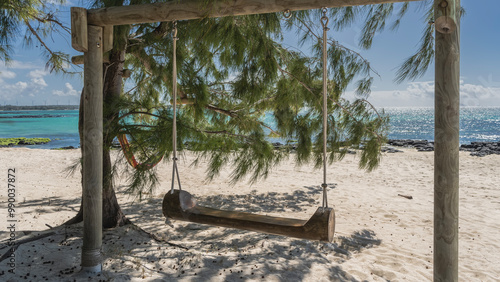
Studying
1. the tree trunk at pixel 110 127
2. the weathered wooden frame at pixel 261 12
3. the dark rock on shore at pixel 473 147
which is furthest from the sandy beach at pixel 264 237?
the dark rock on shore at pixel 473 147

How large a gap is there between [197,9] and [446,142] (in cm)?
133

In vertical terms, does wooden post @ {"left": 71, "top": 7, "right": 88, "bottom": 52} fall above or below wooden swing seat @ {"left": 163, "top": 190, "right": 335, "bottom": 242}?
above

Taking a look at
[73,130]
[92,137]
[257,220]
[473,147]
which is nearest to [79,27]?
[92,137]

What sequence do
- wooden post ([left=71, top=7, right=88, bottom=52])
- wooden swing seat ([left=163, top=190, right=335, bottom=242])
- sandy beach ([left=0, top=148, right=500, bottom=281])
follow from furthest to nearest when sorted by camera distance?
sandy beach ([left=0, top=148, right=500, bottom=281]), wooden post ([left=71, top=7, right=88, bottom=52]), wooden swing seat ([left=163, top=190, right=335, bottom=242])

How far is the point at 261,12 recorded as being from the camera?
176cm

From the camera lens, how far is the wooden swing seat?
5.41ft

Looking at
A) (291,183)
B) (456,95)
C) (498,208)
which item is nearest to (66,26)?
(456,95)

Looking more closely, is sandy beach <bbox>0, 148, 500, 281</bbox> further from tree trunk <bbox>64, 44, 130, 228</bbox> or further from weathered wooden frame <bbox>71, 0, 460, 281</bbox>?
weathered wooden frame <bbox>71, 0, 460, 281</bbox>

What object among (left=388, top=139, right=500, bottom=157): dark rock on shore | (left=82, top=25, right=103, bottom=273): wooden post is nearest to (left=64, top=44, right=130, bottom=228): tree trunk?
(left=82, top=25, right=103, bottom=273): wooden post

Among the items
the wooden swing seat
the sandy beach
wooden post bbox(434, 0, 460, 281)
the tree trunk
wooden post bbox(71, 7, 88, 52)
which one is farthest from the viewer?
the tree trunk

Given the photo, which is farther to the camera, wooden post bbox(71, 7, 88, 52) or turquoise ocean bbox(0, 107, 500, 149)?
turquoise ocean bbox(0, 107, 500, 149)

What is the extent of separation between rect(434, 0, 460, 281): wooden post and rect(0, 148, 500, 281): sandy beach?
0.93 meters

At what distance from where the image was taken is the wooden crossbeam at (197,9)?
1.68 meters

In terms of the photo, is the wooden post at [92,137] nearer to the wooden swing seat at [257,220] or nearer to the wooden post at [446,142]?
the wooden swing seat at [257,220]
